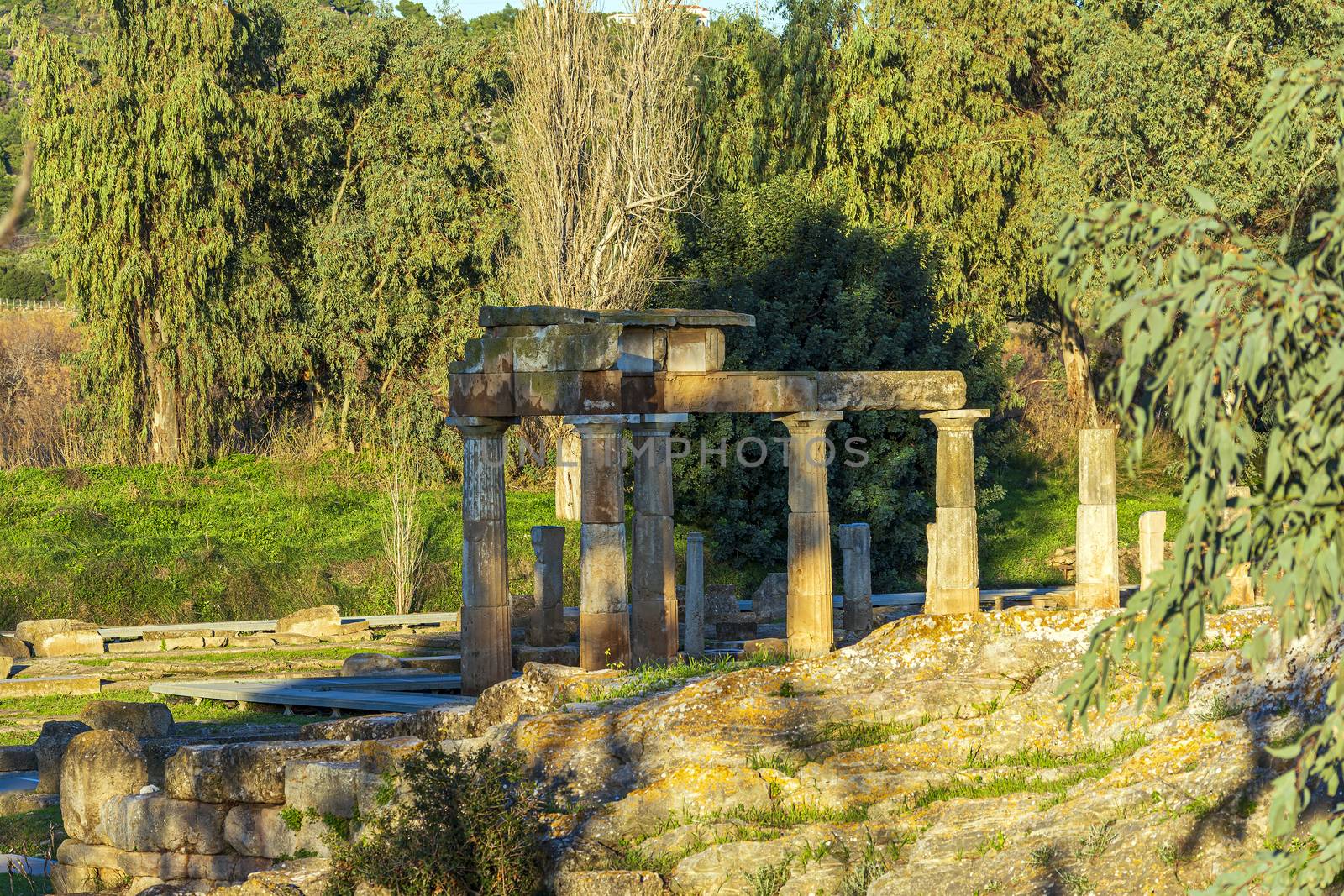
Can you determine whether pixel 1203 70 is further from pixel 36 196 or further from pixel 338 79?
pixel 36 196

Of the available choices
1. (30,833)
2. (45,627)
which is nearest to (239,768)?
(30,833)

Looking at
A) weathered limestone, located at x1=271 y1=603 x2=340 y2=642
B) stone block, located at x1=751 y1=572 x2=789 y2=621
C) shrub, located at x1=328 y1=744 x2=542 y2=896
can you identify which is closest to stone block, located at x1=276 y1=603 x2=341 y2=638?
weathered limestone, located at x1=271 y1=603 x2=340 y2=642

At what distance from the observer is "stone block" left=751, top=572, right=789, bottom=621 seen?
92.7 ft

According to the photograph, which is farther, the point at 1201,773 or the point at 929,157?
the point at 929,157

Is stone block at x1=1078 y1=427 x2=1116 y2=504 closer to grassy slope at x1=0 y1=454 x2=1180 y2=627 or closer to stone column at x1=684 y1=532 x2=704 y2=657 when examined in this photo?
stone column at x1=684 y1=532 x2=704 y2=657

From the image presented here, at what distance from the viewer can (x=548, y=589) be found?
2600 cm

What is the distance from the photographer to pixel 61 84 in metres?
36.9

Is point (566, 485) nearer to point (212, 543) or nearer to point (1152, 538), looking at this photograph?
point (212, 543)

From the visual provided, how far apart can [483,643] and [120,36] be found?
22398 mm

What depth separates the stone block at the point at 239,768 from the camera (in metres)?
14.1

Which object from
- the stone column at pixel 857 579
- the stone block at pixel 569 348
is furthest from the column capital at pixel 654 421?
the stone column at pixel 857 579

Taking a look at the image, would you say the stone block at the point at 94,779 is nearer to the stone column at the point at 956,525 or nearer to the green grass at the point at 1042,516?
the stone column at the point at 956,525

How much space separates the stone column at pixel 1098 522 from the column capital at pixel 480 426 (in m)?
7.65

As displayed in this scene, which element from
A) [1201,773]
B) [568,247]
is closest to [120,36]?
[568,247]
